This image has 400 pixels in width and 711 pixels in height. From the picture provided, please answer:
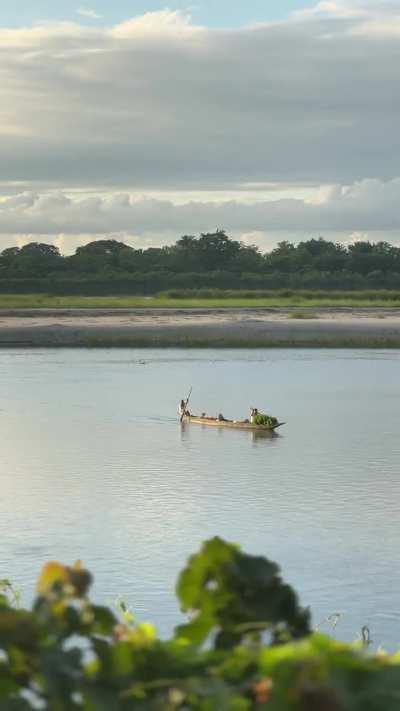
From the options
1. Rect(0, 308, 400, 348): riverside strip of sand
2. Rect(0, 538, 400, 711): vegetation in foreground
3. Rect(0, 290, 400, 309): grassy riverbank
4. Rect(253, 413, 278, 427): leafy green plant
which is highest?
Rect(0, 538, 400, 711): vegetation in foreground

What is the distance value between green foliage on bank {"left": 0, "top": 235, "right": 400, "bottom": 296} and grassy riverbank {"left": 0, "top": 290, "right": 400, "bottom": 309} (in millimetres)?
2864

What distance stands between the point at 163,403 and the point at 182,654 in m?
46.1

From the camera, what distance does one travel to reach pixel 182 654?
367cm

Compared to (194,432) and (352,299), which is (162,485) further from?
(352,299)

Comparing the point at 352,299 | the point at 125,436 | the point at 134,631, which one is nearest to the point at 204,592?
the point at 134,631

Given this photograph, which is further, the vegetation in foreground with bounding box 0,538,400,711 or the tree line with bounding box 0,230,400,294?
the tree line with bounding box 0,230,400,294

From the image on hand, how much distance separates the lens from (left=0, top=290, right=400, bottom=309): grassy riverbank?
323 ft

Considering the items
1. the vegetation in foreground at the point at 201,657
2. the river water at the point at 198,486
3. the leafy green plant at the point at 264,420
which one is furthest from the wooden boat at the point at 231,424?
the vegetation in foreground at the point at 201,657

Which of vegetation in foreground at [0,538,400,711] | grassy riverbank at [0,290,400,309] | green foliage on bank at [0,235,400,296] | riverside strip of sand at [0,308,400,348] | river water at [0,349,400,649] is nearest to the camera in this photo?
vegetation in foreground at [0,538,400,711]

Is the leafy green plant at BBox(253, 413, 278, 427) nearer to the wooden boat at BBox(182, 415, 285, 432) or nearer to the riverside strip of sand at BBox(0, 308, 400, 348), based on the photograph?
the wooden boat at BBox(182, 415, 285, 432)

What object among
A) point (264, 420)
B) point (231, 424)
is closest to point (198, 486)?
point (264, 420)

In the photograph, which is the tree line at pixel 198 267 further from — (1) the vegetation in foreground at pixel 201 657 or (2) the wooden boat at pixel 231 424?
(1) the vegetation in foreground at pixel 201 657

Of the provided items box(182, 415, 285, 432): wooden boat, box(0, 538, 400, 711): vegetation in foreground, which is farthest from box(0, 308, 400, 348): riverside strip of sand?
box(0, 538, 400, 711): vegetation in foreground

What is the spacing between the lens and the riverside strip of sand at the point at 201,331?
261 ft
